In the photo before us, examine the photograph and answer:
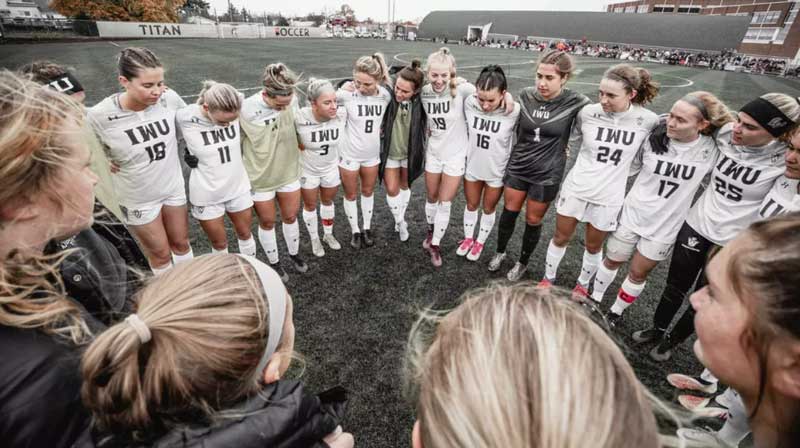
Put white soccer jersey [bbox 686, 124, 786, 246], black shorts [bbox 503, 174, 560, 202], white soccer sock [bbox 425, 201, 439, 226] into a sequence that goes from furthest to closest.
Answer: white soccer sock [bbox 425, 201, 439, 226] → black shorts [bbox 503, 174, 560, 202] → white soccer jersey [bbox 686, 124, 786, 246]

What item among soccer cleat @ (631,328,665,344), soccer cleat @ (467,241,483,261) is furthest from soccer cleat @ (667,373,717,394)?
soccer cleat @ (467,241,483,261)

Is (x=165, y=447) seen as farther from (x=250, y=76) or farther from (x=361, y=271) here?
(x=250, y=76)

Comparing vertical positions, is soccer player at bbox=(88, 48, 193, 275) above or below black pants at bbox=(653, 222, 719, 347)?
above

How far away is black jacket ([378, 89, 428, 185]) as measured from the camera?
13.7ft

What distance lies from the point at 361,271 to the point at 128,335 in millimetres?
3349

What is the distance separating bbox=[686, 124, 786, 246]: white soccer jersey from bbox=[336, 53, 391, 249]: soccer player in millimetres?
3068

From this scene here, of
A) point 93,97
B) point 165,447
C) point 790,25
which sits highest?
point 790,25

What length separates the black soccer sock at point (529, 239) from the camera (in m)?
3.93

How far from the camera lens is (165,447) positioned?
98cm

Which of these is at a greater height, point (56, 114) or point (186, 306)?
point (56, 114)

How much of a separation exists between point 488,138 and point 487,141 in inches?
1.3

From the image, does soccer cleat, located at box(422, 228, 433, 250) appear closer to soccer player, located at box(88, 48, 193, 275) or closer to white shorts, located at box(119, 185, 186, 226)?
soccer player, located at box(88, 48, 193, 275)

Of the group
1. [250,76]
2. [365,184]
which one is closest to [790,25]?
[250,76]

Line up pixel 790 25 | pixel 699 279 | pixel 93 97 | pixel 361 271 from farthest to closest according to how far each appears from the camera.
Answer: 1. pixel 790 25
2. pixel 93 97
3. pixel 361 271
4. pixel 699 279
